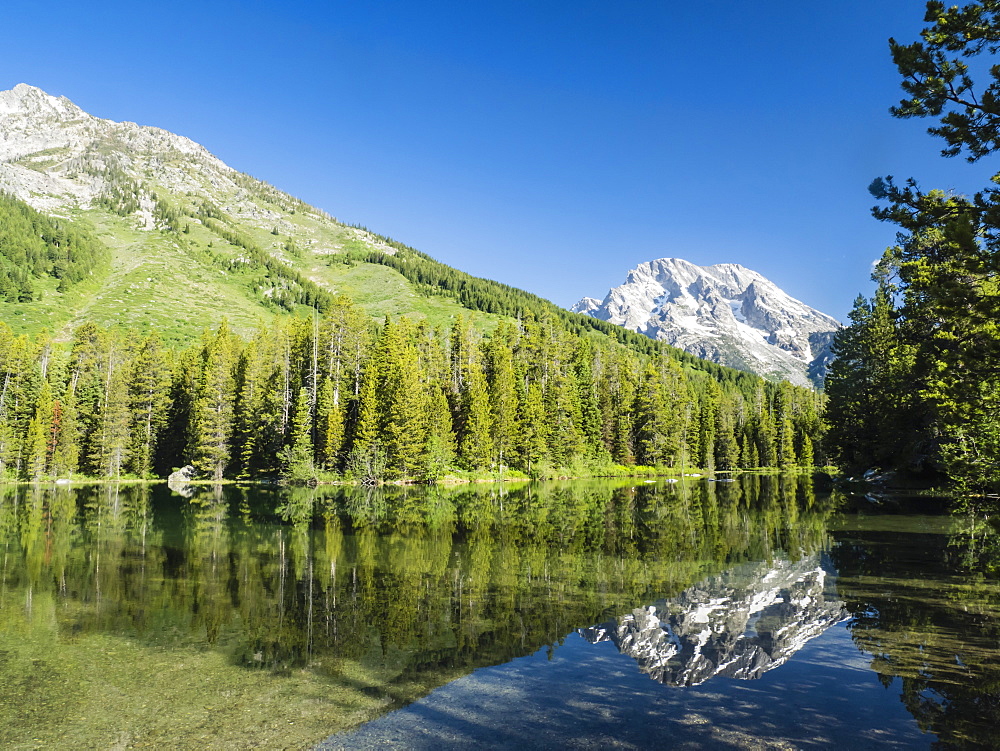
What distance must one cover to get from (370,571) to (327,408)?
5056cm

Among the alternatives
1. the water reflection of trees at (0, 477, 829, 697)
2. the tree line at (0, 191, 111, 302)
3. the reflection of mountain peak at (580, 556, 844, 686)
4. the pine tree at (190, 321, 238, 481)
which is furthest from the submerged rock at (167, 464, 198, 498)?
the tree line at (0, 191, 111, 302)

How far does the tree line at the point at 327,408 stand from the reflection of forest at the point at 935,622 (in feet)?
155

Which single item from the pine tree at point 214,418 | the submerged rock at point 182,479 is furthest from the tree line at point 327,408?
the submerged rock at point 182,479

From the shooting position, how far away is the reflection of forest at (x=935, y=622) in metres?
8.50

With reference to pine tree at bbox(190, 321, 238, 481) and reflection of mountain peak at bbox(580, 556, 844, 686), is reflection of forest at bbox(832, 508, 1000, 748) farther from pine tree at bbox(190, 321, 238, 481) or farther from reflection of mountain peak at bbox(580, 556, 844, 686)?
pine tree at bbox(190, 321, 238, 481)

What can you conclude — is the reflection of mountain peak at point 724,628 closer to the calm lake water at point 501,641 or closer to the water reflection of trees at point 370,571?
the calm lake water at point 501,641

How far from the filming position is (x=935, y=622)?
1284 cm

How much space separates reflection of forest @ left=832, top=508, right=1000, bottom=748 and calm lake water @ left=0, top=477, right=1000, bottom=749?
0.21 ft

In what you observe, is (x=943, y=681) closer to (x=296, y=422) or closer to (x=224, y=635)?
(x=224, y=635)

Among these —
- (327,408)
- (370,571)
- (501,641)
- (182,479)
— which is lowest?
(182,479)

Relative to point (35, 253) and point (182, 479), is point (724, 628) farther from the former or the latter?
point (35, 253)

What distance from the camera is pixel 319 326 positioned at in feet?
246

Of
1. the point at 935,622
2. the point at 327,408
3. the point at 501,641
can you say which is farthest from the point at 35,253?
the point at 935,622

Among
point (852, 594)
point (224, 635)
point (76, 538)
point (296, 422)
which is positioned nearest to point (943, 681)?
point (852, 594)
